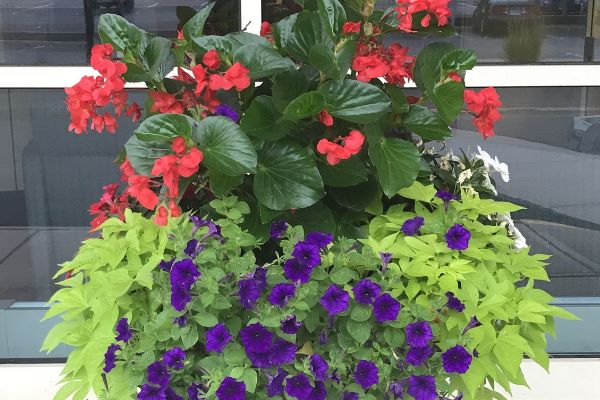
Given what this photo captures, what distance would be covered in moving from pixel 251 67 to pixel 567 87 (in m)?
1.13

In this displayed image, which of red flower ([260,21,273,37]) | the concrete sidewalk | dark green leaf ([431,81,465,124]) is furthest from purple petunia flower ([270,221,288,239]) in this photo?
the concrete sidewalk

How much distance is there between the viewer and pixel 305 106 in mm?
1176

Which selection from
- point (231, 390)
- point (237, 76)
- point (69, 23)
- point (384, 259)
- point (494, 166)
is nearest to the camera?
point (231, 390)

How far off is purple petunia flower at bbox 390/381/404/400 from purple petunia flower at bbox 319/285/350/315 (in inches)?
5.4

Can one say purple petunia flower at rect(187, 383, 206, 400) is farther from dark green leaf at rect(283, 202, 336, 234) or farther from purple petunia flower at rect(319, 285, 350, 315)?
dark green leaf at rect(283, 202, 336, 234)

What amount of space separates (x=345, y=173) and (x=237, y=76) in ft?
0.79

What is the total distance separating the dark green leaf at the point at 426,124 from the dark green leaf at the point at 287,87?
20cm

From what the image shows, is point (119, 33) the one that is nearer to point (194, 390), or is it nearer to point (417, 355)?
point (194, 390)

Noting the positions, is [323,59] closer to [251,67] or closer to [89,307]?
[251,67]

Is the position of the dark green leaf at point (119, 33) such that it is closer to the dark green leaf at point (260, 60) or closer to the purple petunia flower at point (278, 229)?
the dark green leaf at point (260, 60)

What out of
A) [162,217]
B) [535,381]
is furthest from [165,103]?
[535,381]

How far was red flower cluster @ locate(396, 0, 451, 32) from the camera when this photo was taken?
4.12ft

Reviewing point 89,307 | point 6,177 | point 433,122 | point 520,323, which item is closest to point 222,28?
point 6,177

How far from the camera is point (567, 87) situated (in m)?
2.06
